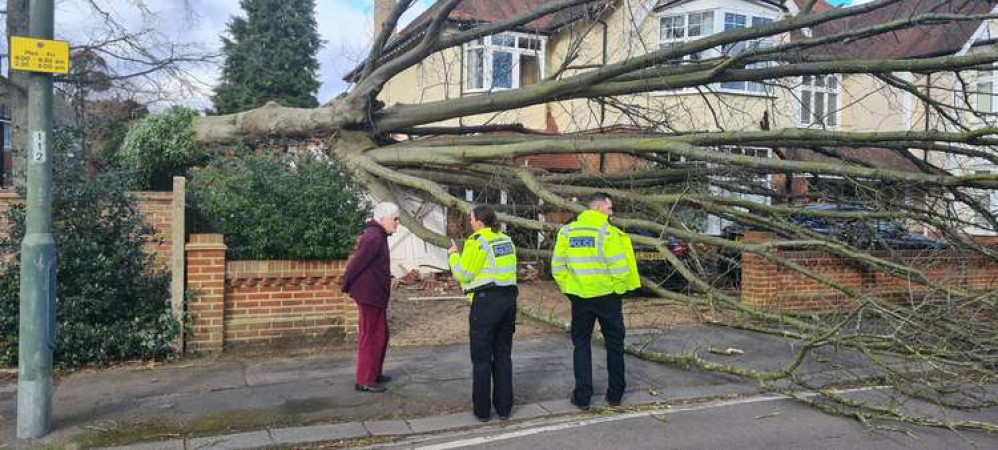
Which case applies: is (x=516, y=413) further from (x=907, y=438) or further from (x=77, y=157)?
(x=77, y=157)

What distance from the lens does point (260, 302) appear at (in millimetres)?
8250

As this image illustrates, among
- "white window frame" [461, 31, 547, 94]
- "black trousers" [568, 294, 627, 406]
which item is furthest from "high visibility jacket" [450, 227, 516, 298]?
"white window frame" [461, 31, 547, 94]

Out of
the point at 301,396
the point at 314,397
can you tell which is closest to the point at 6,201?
the point at 301,396

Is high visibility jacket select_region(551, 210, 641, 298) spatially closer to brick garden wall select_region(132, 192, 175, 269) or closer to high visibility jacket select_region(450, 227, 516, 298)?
high visibility jacket select_region(450, 227, 516, 298)

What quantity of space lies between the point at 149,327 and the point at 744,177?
748 cm

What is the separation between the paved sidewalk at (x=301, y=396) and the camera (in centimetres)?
560

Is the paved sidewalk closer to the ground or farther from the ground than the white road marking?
farther from the ground

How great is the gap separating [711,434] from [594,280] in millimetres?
1430

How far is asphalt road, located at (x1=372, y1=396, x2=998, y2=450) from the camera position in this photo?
18.0 feet

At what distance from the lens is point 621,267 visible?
20.2 ft

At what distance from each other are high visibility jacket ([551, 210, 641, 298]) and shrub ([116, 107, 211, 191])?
9723 millimetres

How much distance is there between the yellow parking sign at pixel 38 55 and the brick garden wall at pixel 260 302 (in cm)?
287

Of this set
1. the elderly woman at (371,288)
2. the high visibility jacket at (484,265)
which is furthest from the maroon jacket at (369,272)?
the high visibility jacket at (484,265)

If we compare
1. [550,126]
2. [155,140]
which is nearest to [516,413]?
[155,140]
